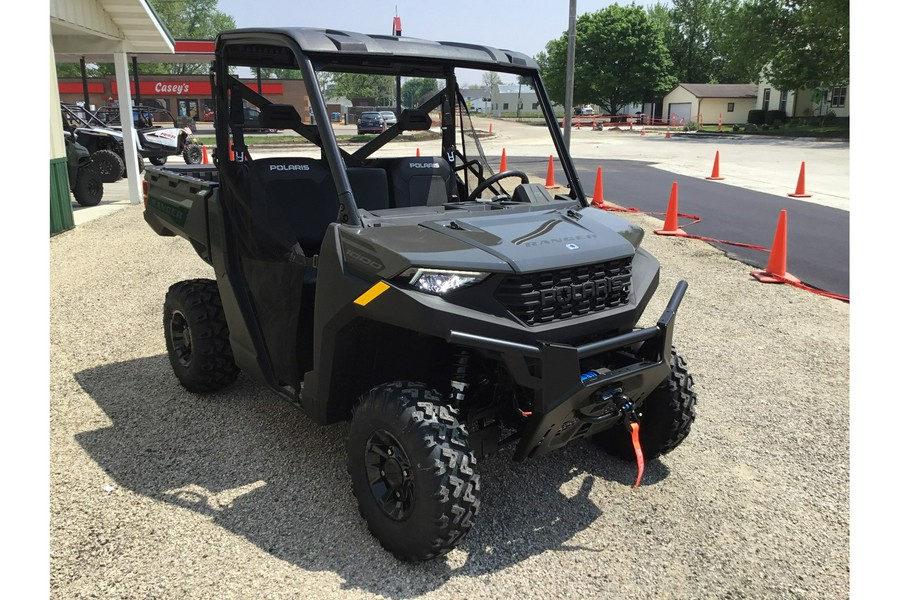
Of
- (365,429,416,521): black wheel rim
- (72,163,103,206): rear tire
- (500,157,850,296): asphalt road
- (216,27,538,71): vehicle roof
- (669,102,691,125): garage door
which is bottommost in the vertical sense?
(365,429,416,521): black wheel rim

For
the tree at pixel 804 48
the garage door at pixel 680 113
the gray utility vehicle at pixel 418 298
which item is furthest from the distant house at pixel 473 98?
the garage door at pixel 680 113

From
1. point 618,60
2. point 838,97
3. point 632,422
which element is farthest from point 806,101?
point 632,422

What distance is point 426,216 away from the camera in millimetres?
3299

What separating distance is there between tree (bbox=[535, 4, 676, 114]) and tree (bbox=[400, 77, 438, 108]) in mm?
61370

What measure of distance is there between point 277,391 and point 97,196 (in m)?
11.9

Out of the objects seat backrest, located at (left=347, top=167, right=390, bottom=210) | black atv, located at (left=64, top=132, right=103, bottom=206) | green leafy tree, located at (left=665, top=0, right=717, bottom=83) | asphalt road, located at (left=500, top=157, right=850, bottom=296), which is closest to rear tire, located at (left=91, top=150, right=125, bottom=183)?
black atv, located at (left=64, top=132, right=103, bottom=206)

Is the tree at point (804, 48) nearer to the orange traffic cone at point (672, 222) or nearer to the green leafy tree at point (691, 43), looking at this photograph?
the orange traffic cone at point (672, 222)

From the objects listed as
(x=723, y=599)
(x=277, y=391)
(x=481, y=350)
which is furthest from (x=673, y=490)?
(x=277, y=391)

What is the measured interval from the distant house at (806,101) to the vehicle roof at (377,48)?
47.5 metres

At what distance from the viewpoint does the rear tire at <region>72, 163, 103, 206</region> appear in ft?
43.5

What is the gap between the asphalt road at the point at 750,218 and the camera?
27.6ft

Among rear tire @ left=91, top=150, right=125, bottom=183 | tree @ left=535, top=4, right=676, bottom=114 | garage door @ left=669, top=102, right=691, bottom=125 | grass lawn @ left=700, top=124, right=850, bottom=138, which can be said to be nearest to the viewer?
rear tire @ left=91, top=150, right=125, bottom=183

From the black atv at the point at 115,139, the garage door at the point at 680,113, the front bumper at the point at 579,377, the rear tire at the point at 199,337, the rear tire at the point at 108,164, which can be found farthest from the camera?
the garage door at the point at 680,113

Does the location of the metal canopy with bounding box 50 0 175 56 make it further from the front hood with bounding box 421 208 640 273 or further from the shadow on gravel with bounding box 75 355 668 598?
the front hood with bounding box 421 208 640 273
